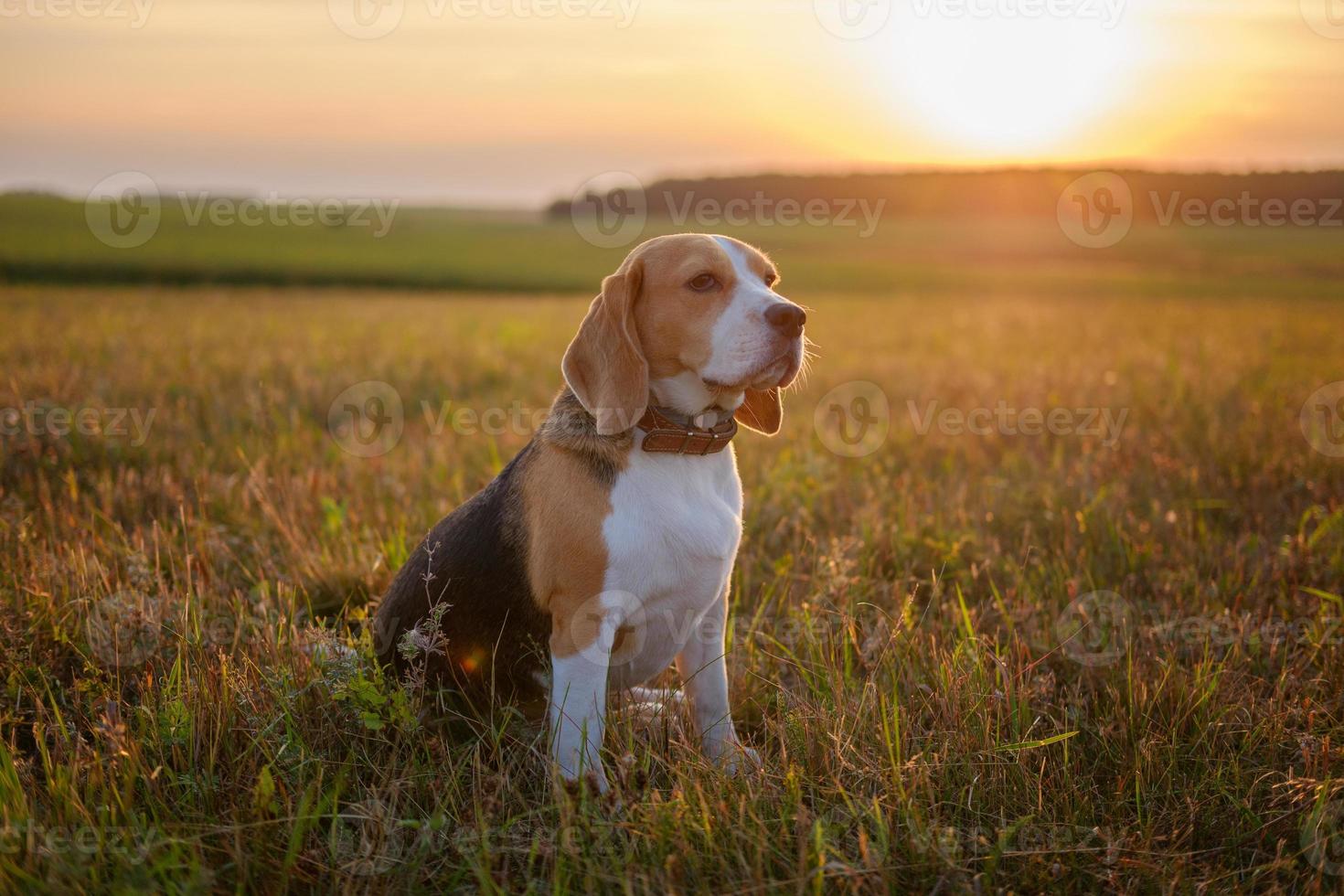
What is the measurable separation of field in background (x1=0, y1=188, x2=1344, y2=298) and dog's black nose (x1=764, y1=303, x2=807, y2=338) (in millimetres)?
26411

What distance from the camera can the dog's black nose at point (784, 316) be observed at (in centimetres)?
319

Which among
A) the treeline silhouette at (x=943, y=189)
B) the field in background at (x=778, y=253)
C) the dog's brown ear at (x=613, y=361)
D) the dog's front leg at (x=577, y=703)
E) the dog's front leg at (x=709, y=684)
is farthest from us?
the field in background at (x=778, y=253)

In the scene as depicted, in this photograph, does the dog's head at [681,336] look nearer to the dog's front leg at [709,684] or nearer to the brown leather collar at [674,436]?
the brown leather collar at [674,436]

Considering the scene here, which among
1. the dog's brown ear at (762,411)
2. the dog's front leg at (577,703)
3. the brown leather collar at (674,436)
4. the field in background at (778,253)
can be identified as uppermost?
the field in background at (778,253)

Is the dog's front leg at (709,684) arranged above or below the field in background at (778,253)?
below

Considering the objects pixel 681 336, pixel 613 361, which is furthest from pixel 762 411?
pixel 613 361

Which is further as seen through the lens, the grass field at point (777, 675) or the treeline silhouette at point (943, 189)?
the treeline silhouette at point (943, 189)

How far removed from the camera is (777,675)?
3.71 m

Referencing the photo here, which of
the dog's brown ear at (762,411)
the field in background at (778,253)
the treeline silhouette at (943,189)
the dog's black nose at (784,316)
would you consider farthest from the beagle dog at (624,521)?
the field in background at (778,253)

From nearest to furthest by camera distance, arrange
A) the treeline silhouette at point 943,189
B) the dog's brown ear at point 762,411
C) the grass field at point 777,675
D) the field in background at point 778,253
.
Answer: the grass field at point 777,675
the dog's brown ear at point 762,411
the treeline silhouette at point 943,189
the field in background at point 778,253

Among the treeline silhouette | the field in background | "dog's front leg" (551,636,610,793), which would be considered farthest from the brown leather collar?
the field in background

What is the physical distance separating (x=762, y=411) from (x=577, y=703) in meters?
1.42

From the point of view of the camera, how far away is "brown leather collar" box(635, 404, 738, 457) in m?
3.20

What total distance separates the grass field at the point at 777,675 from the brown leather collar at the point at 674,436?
3.13 ft
